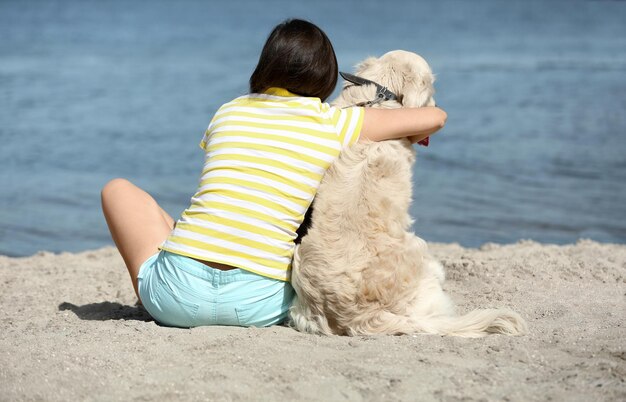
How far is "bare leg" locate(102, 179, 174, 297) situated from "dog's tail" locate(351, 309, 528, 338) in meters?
1.10

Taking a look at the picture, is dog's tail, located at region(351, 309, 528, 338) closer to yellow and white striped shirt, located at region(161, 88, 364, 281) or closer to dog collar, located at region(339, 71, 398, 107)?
yellow and white striped shirt, located at region(161, 88, 364, 281)

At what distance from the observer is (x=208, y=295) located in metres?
3.57

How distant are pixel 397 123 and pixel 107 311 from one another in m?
2.00

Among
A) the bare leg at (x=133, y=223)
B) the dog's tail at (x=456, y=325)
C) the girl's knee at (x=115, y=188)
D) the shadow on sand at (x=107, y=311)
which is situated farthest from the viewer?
the shadow on sand at (x=107, y=311)

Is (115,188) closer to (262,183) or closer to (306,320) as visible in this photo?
(262,183)

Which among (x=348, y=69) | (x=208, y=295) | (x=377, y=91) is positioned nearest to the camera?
(x=208, y=295)

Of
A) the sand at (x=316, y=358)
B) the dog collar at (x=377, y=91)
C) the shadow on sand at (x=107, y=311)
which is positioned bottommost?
the shadow on sand at (x=107, y=311)

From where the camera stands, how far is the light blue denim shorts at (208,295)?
Result: 356 cm

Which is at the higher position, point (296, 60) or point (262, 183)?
point (296, 60)

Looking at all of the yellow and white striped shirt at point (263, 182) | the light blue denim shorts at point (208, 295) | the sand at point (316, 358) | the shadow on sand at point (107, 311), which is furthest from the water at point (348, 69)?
the yellow and white striped shirt at point (263, 182)

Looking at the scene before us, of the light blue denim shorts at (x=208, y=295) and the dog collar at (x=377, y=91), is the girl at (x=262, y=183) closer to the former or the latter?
the light blue denim shorts at (x=208, y=295)

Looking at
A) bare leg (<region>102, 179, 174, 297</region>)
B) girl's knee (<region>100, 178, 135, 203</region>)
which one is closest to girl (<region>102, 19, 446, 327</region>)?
bare leg (<region>102, 179, 174, 297</region>)

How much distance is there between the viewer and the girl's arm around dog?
11.9 feet

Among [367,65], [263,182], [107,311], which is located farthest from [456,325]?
[107,311]
